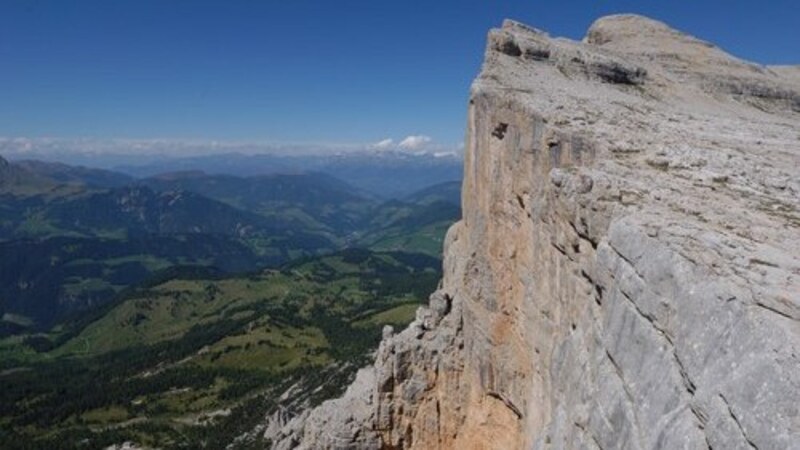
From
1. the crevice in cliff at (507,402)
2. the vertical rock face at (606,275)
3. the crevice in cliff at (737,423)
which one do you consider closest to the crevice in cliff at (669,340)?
the vertical rock face at (606,275)

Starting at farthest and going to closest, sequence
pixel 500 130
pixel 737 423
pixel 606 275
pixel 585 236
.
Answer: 1. pixel 500 130
2. pixel 585 236
3. pixel 606 275
4. pixel 737 423

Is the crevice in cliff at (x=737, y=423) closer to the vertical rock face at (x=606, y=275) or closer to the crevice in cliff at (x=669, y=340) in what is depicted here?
the vertical rock face at (x=606, y=275)

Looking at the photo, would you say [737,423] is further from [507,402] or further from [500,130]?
[500,130]

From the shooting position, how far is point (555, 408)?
2167 centimetres

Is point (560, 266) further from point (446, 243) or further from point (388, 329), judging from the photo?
point (388, 329)

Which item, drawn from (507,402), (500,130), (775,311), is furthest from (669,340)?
(500,130)

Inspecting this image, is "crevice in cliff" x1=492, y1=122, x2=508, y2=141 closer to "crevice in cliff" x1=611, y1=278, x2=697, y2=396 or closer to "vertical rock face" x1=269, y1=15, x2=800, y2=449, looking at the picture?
"vertical rock face" x1=269, y1=15, x2=800, y2=449

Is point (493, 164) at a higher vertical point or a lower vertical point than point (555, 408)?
higher

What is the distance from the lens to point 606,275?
60.8ft

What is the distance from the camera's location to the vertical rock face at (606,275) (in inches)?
522

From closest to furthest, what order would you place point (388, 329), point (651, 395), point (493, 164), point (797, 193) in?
point (651, 395), point (797, 193), point (493, 164), point (388, 329)

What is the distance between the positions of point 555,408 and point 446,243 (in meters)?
29.0

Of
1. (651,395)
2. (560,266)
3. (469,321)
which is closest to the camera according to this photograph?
(651,395)

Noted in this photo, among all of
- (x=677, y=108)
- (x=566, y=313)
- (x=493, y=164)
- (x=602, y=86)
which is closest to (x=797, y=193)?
(x=566, y=313)
